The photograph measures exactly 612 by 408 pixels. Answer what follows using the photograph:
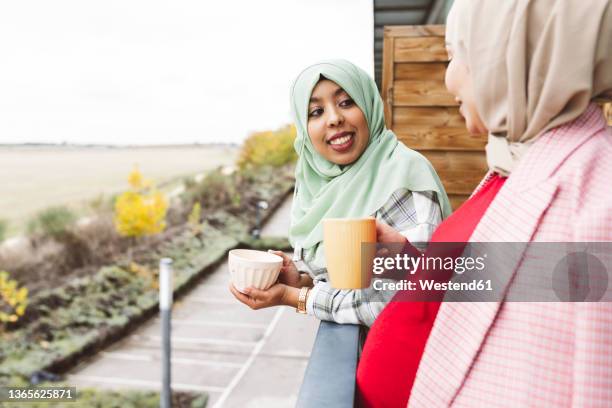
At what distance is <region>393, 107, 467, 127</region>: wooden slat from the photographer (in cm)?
260

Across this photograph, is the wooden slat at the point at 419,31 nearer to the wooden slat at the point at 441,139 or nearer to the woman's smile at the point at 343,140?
the wooden slat at the point at 441,139

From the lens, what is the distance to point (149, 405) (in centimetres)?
643

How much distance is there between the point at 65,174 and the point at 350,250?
2188 centimetres

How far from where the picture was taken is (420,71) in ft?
8.61

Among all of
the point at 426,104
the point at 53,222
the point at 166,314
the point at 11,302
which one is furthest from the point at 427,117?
the point at 53,222

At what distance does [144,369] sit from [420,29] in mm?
7972

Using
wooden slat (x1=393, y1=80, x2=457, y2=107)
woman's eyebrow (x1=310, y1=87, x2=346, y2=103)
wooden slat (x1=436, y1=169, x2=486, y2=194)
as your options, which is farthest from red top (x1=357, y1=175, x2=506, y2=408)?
wooden slat (x1=393, y1=80, x2=457, y2=107)

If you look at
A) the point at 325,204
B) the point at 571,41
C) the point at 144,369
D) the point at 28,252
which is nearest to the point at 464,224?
the point at 571,41

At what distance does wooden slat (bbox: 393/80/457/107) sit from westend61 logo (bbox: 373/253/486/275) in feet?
5.95

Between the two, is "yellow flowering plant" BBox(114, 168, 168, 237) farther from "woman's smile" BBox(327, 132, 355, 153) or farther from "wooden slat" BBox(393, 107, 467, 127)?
"woman's smile" BBox(327, 132, 355, 153)

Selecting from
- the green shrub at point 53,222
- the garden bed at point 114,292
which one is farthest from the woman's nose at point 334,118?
the green shrub at point 53,222

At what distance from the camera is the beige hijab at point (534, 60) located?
656 mm

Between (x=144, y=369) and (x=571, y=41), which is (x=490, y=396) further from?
(x=144, y=369)

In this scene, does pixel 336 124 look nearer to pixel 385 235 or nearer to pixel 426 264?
pixel 385 235
